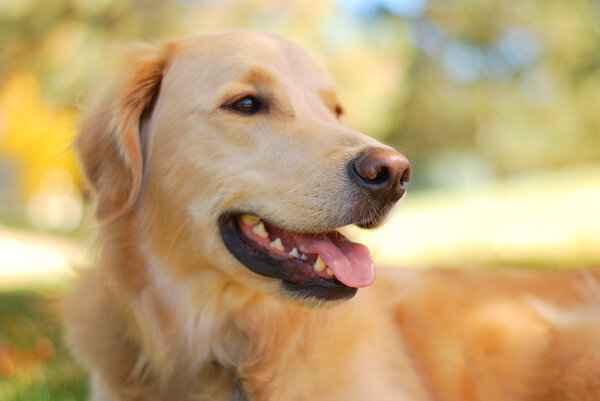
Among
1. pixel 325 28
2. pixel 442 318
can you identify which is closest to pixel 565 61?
pixel 325 28

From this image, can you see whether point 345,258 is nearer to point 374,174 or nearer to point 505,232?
point 374,174

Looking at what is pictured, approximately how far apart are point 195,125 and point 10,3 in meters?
18.9

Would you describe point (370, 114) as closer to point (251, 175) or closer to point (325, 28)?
point (325, 28)

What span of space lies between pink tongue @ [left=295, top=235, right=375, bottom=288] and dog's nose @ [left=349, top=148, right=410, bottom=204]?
0.27 meters

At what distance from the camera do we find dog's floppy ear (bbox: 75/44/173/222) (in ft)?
9.54

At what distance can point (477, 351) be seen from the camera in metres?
3.06

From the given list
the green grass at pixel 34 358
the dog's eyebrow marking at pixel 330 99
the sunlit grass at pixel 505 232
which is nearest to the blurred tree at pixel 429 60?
the sunlit grass at pixel 505 232

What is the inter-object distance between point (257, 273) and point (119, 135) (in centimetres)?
89

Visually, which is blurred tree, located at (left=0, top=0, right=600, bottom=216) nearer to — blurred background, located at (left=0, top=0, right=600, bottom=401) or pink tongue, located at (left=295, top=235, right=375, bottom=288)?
blurred background, located at (left=0, top=0, right=600, bottom=401)

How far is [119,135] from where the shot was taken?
2930mm

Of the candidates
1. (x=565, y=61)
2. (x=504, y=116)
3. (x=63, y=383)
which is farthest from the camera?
(x=504, y=116)

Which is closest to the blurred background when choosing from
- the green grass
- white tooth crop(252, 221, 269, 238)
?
the green grass

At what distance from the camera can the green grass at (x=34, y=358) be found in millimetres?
3971

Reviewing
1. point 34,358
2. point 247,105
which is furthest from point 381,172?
point 34,358
